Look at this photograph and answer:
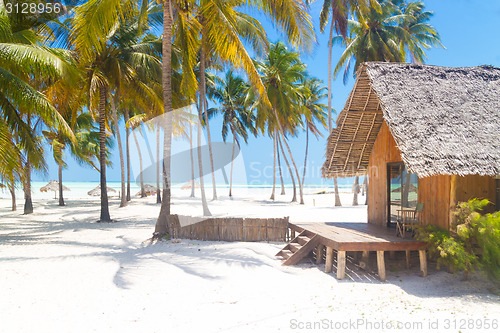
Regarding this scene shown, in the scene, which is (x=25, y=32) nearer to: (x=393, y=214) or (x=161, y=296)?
(x=161, y=296)

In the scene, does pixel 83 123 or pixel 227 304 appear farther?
pixel 83 123

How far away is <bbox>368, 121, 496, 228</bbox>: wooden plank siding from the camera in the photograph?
705cm

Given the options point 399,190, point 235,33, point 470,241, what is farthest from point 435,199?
point 235,33

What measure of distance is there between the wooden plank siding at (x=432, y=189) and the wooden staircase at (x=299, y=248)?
2285mm

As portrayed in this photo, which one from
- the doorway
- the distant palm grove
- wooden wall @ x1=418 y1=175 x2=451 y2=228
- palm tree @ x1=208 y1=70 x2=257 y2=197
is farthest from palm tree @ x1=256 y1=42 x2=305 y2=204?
wooden wall @ x1=418 y1=175 x2=451 y2=228

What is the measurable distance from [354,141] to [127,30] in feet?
30.0

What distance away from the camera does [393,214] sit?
29.1ft

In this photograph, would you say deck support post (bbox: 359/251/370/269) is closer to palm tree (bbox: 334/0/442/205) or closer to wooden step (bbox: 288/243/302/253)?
wooden step (bbox: 288/243/302/253)

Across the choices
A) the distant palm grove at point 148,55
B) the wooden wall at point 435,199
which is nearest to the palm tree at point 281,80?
the distant palm grove at point 148,55

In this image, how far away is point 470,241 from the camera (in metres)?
6.16

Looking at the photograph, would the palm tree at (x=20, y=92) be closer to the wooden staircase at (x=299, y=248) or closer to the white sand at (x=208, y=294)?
the white sand at (x=208, y=294)

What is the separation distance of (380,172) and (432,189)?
1.95m

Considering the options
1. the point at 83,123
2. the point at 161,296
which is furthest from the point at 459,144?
the point at 83,123

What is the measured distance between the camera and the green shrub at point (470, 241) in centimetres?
561
